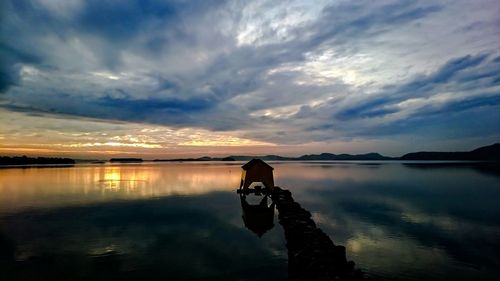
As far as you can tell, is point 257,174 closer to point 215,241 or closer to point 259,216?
point 259,216

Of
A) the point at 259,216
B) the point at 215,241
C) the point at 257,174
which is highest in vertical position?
the point at 257,174

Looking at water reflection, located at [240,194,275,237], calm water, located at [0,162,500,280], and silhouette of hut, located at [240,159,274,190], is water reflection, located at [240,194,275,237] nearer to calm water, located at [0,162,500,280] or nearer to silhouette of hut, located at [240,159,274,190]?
calm water, located at [0,162,500,280]

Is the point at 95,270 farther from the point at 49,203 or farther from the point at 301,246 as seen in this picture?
the point at 49,203

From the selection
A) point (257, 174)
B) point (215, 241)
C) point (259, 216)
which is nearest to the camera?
point (215, 241)

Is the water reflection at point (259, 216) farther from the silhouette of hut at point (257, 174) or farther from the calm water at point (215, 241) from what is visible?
the silhouette of hut at point (257, 174)

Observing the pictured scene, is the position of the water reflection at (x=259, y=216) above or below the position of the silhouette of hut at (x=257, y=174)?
below

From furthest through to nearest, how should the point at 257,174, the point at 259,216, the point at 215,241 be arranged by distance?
the point at 257,174 < the point at 259,216 < the point at 215,241

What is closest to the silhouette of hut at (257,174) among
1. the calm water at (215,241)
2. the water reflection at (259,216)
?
the water reflection at (259,216)

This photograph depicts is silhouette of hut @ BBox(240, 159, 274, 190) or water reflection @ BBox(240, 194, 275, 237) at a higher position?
silhouette of hut @ BBox(240, 159, 274, 190)

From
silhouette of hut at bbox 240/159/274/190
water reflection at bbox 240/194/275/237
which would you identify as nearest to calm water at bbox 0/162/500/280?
water reflection at bbox 240/194/275/237

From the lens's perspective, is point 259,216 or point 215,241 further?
point 259,216

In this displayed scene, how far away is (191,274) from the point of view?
41.8 ft

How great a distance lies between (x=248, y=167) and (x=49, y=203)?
2200 cm

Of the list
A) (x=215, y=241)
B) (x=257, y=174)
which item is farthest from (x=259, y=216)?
(x=257, y=174)
